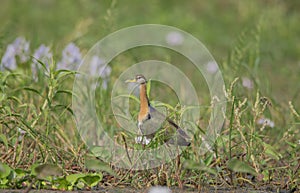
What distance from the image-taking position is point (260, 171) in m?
2.70

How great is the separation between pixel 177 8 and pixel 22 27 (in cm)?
196

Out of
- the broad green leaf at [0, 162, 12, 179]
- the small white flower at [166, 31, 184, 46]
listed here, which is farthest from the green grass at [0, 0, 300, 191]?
the small white flower at [166, 31, 184, 46]

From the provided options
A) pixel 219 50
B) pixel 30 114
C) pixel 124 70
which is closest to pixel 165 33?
pixel 219 50

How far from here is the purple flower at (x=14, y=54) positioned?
3.82 m

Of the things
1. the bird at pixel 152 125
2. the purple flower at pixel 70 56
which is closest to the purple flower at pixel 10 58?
the purple flower at pixel 70 56

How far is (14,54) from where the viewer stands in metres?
3.90

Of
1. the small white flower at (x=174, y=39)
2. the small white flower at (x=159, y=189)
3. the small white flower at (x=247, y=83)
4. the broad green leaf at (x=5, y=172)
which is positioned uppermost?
the small white flower at (x=174, y=39)

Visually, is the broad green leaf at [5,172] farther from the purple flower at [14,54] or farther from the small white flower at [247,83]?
the small white flower at [247,83]

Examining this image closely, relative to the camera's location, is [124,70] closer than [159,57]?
Yes

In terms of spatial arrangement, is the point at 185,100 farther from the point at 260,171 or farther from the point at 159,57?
the point at 159,57

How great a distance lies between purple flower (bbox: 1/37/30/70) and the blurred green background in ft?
5.24

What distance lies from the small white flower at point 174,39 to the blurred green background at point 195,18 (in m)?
0.30

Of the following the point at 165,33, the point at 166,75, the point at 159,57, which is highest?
the point at 165,33

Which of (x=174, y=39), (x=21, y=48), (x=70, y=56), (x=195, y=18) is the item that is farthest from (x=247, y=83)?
(x=195, y=18)
